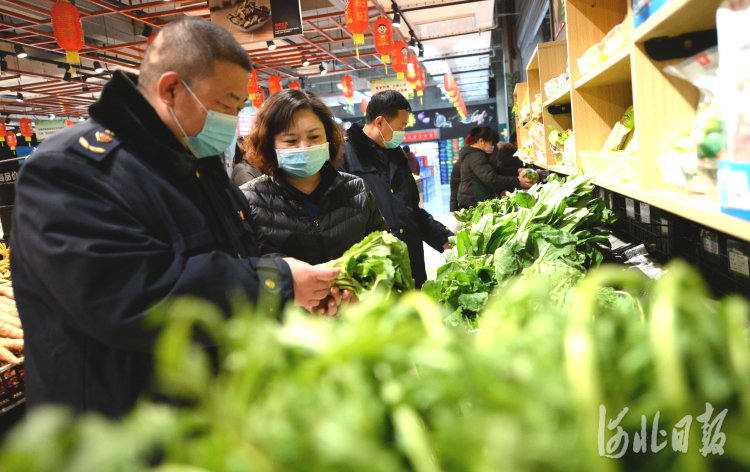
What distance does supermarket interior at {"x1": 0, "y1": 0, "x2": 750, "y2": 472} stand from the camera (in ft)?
1.53

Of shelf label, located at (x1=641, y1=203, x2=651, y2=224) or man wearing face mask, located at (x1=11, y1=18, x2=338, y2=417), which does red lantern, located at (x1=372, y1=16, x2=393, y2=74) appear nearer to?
shelf label, located at (x1=641, y1=203, x2=651, y2=224)

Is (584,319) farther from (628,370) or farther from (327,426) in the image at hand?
(327,426)

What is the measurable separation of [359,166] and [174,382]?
8.94ft

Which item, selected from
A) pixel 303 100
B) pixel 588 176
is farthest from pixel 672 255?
pixel 303 100

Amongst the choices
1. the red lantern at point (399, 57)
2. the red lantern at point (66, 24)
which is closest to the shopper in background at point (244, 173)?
the red lantern at point (66, 24)

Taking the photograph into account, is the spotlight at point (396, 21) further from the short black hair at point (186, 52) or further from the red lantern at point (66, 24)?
the short black hair at point (186, 52)

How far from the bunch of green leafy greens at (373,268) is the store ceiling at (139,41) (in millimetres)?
8208

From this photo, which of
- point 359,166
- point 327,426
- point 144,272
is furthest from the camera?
point 359,166

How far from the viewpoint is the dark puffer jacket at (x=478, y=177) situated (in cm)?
584

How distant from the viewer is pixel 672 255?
2.13 metres

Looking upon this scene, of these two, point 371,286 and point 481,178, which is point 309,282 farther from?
point 481,178

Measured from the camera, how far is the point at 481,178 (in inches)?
233

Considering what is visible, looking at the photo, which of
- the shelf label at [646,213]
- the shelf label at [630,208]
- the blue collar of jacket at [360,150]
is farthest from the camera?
the blue collar of jacket at [360,150]

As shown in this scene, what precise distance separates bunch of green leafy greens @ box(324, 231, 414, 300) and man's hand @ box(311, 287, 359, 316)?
2cm
